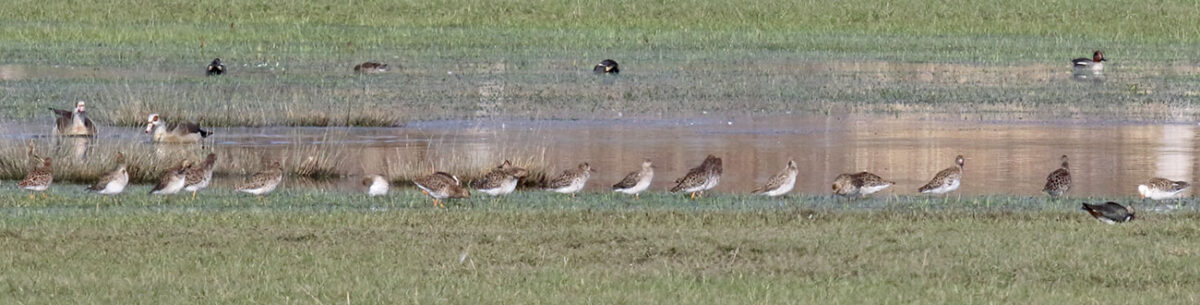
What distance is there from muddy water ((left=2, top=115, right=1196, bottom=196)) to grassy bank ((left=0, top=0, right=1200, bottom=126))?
1653mm

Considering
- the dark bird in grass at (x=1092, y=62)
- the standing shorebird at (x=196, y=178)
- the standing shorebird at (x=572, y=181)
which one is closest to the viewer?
the standing shorebird at (x=196, y=178)

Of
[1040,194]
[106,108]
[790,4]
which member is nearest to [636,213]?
[1040,194]

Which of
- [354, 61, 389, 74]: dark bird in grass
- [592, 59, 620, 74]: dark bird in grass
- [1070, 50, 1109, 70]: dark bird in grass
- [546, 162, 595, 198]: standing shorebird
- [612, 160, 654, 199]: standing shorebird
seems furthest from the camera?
[1070, 50, 1109, 70]: dark bird in grass

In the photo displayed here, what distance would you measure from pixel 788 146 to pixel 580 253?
14.3 metres

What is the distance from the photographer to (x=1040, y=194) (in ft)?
71.1

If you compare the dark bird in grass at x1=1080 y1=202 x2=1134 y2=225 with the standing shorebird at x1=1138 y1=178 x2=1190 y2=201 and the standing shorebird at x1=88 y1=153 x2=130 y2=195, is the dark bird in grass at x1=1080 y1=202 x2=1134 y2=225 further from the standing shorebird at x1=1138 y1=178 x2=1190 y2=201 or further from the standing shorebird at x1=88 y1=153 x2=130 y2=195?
the standing shorebird at x1=88 y1=153 x2=130 y2=195

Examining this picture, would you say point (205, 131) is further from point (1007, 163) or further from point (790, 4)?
point (790, 4)

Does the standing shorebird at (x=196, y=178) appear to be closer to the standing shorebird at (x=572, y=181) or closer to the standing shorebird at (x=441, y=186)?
the standing shorebird at (x=441, y=186)

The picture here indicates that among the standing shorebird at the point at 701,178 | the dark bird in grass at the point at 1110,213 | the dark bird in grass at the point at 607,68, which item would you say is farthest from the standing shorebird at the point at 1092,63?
the dark bird in grass at the point at 1110,213

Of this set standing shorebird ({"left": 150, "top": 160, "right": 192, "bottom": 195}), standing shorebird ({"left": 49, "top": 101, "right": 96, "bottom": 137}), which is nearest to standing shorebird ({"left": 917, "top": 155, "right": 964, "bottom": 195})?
standing shorebird ({"left": 150, "top": 160, "right": 192, "bottom": 195})

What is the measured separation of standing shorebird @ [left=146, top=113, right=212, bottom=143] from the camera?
26.5 metres

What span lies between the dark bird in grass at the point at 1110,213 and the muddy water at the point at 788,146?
4784 millimetres

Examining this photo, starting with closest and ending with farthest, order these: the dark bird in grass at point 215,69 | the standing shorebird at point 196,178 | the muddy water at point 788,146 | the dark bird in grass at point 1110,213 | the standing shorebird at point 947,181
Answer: the dark bird in grass at point 1110,213, the standing shorebird at point 196,178, the standing shorebird at point 947,181, the muddy water at point 788,146, the dark bird in grass at point 215,69

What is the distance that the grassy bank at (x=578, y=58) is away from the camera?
35.3 metres
